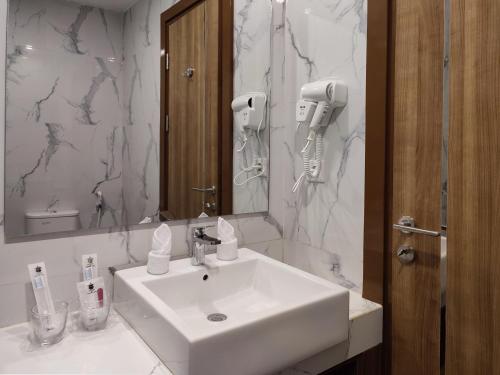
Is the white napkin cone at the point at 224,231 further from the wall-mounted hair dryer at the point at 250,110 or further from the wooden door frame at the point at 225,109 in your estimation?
the wall-mounted hair dryer at the point at 250,110

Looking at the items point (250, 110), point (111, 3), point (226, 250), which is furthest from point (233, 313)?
point (111, 3)

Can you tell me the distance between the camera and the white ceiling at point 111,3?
1.10m

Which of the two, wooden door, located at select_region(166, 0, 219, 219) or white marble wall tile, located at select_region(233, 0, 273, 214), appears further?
white marble wall tile, located at select_region(233, 0, 273, 214)

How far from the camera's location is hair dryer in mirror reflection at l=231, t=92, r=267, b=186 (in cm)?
148

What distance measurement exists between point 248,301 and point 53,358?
60cm

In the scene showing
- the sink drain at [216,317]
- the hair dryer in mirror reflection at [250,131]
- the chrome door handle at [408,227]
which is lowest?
the sink drain at [216,317]

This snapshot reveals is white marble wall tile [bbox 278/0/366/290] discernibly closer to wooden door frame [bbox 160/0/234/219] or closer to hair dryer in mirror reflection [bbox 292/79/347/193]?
hair dryer in mirror reflection [bbox 292/79/347/193]

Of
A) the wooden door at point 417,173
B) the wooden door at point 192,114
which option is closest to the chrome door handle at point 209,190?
the wooden door at point 192,114

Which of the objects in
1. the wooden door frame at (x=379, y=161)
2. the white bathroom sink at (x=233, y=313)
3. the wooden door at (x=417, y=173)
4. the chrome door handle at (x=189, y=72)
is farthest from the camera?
the chrome door handle at (x=189, y=72)

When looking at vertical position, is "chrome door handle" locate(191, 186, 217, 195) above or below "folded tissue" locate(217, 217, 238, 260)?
above

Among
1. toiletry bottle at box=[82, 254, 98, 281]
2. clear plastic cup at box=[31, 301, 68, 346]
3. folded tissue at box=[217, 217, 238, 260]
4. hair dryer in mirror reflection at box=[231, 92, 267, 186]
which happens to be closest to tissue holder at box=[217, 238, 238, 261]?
folded tissue at box=[217, 217, 238, 260]

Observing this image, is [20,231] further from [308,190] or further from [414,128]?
[414,128]

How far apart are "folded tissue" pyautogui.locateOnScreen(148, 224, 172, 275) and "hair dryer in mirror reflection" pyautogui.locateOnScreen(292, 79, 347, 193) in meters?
0.55

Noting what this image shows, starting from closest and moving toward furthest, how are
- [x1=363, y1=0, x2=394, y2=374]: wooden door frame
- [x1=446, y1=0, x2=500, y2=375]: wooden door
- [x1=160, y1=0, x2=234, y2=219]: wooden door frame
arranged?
1. [x1=446, y1=0, x2=500, y2=375]: wooden door
2. [x1=363, y1=0, x2=394, y2=374]: wooden door frame
3. [x1=160, y1=0, x2=234, y2=219]: wooden door frame
